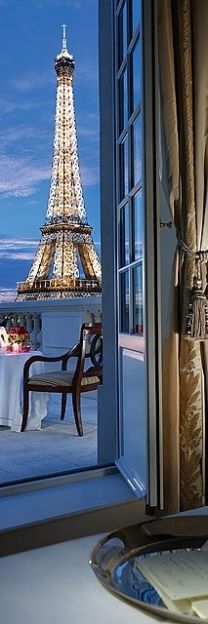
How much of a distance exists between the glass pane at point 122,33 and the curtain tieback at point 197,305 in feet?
2.79

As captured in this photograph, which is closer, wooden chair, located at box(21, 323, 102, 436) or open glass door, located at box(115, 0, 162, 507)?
open glass door, located at box(115, 0, 162, 507)

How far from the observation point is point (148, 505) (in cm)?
215

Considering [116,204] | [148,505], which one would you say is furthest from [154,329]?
[116,204]

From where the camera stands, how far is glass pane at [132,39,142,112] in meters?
2.19

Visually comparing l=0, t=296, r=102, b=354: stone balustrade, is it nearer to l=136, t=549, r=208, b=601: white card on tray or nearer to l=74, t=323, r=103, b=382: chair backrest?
l=74, t=323, r=103, b=382: chair backrest

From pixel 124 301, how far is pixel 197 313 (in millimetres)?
469

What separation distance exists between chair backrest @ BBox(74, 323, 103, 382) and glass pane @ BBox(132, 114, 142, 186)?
183 cm

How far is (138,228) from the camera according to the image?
7.58 ft

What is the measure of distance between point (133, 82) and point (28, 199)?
918cm

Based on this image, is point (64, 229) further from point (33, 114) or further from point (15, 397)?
point (15, 397)

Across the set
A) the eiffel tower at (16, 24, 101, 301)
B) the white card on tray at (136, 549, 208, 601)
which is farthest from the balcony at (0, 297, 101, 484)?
the eiffel tower at (16, 24, 101, 301)

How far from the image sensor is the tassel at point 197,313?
2.15 metres

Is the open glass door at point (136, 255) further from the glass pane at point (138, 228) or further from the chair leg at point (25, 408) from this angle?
the chair leg at point (25, 408)

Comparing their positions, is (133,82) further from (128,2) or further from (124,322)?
(124,322)
